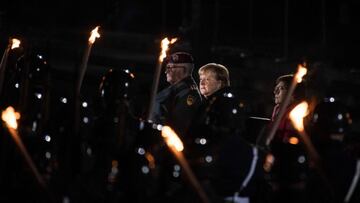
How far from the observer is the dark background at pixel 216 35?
18.1 meters

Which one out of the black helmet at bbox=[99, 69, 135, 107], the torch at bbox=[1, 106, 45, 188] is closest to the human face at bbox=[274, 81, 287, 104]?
the black helmet at bbox=[99, 69, 135, 107]

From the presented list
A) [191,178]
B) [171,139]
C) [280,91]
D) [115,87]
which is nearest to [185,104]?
[280,91]

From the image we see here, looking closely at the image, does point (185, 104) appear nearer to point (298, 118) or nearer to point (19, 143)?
point (298, 118)

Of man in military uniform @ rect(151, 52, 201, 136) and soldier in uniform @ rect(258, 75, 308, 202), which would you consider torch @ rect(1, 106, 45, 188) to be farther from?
man in military uniform @ rect(151, 52, 201, 136)

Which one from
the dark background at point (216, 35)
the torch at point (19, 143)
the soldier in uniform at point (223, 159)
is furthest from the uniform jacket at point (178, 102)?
the dark background at point (216, 35)

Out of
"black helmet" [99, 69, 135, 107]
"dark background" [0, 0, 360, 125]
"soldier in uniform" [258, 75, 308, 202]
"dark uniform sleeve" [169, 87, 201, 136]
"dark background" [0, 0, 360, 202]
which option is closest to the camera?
"soldier in uniform" [258, 75, 308, 202]

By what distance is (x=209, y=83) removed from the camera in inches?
391

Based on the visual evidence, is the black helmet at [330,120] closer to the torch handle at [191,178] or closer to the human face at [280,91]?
the torch handle at [191,178]

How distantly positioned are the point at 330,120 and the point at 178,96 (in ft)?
9.21

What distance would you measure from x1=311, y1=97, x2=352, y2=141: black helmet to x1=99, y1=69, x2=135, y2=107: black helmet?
1.99 meters

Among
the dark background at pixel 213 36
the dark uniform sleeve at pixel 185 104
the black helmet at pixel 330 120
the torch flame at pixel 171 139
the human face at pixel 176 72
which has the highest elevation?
the dark background at pixel 213 36

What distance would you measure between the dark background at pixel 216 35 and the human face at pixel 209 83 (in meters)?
6.92

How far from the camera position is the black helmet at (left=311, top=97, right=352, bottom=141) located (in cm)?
748

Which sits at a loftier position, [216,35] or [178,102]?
[216,35]
